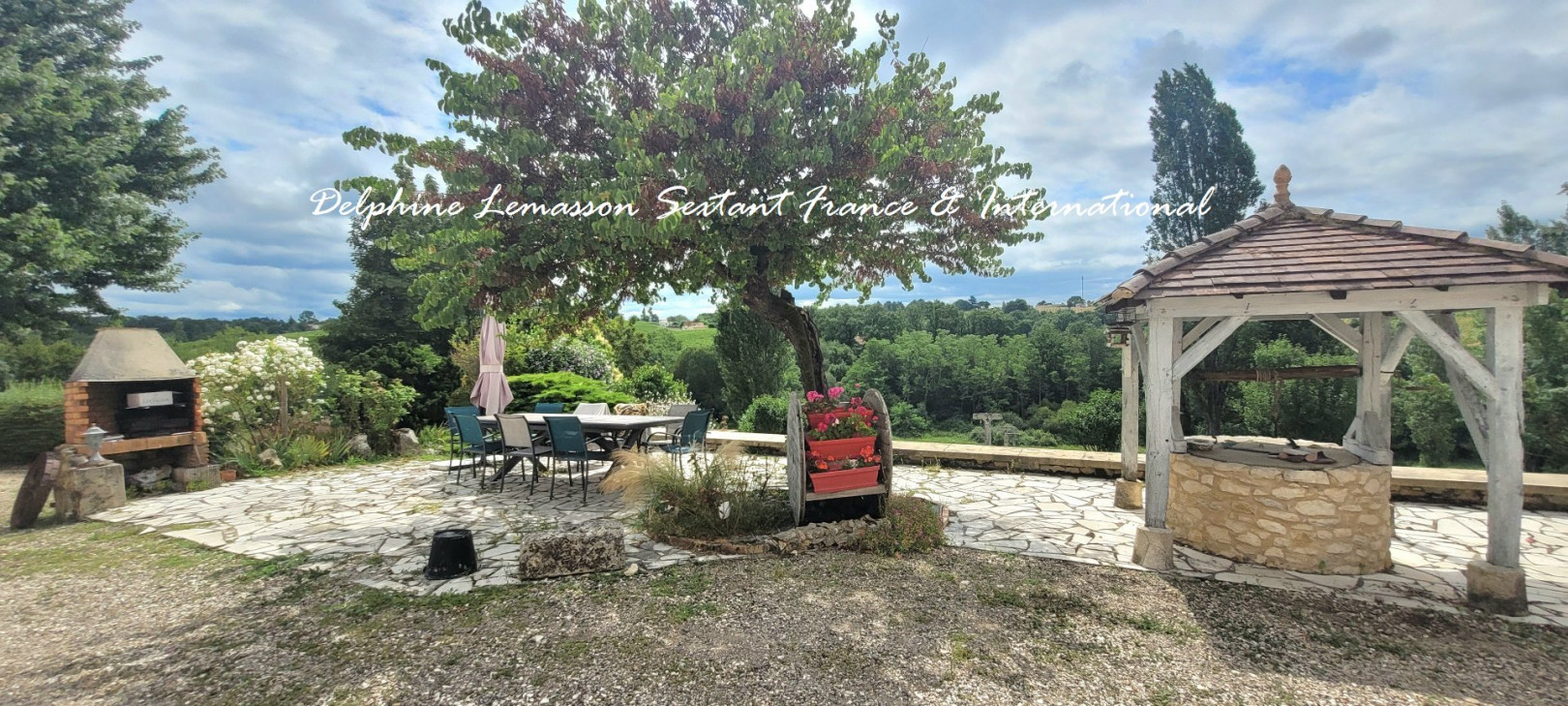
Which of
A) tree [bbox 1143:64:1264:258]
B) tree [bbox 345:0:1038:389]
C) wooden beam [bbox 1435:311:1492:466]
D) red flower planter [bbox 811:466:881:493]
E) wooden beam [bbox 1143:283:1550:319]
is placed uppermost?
tree [bbox 1143:64:1264:258]

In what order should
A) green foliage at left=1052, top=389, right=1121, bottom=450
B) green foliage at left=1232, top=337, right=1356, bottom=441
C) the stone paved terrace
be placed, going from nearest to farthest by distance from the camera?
1. the stone paved terrace
2. green foliage at left=1052, top=389, right=1121, bottom=450
3. green foliage at left=1232, top=337, right=1356, bottom=441

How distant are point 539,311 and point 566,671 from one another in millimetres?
4527

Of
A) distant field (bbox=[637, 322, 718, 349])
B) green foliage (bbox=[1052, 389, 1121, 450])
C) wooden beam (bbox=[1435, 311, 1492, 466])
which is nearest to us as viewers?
wooden beam (bbox=[1435, 311, 1492, 466])

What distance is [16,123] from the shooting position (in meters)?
11.2

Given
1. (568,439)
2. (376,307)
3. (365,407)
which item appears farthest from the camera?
(376,307)

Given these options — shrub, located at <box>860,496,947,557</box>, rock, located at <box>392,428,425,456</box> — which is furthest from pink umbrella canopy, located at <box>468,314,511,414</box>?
shrub, located at <box>860,496,947,557</box>

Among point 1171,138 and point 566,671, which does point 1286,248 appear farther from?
point 1171,138

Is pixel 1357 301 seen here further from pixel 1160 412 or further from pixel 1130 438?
pixel 1130 438

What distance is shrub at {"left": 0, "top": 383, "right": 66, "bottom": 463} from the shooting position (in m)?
10.8

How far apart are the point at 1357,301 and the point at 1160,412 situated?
132 centimetres

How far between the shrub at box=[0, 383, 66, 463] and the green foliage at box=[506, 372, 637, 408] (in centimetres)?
751

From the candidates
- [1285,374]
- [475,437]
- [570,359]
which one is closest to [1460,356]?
[1285,374]

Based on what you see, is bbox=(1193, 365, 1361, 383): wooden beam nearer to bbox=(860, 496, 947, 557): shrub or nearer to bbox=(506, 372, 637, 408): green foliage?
bbox=(860, 496, 947, 557): shrub

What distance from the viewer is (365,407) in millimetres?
10188
